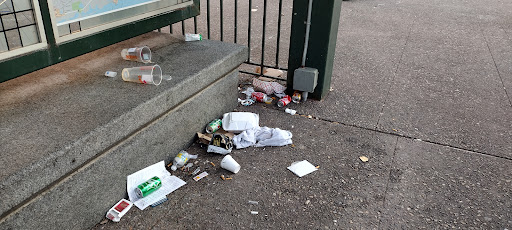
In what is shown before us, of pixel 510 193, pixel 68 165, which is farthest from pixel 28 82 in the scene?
pixel 510 193

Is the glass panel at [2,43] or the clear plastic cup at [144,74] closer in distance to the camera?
the glass panel at [2,43]

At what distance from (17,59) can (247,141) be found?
5.78ft

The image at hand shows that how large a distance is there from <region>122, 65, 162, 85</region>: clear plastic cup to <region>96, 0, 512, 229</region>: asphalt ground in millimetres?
653

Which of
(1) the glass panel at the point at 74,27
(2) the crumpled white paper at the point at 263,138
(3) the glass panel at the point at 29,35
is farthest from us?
(2) the crumpled white paper at the point at 263,138

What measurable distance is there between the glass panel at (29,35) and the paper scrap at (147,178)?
1052mm

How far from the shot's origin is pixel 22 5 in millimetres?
2580

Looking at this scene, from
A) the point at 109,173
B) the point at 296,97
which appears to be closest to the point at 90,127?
the point at 109,173

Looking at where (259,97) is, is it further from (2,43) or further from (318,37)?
(2,43)

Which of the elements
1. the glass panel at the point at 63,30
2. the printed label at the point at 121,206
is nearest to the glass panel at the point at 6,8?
the glass panel at the point at 63,30

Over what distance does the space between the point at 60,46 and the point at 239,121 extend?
5.05ft

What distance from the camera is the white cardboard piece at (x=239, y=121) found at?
368cm

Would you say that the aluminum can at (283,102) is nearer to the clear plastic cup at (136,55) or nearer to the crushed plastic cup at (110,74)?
the clear plastic cup at (136,55)

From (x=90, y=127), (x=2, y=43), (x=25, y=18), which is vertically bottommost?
(x=90, y=127)

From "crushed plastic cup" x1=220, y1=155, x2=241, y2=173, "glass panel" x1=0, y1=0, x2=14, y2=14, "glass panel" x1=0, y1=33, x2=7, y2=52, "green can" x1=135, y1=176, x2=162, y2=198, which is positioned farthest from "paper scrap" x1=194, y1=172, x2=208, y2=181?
"glass panel" x1=0, y1=0, x2=14, y2=14
